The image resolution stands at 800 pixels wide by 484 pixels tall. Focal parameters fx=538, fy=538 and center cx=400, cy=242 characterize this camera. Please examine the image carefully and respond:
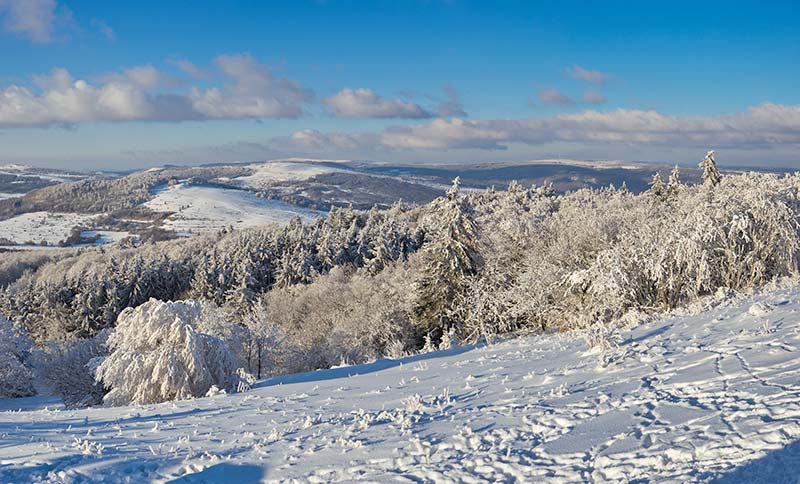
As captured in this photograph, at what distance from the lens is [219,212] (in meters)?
173

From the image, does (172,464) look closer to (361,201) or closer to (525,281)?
(525,281)

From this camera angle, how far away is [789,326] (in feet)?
30.7

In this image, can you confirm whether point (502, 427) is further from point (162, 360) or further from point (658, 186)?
point (658, 186)

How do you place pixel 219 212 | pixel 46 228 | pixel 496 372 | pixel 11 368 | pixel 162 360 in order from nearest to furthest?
1. pixel 496 372
2. pixel 162 360
3. pixel 11 368
4. pixel 46 228
5. pixel 219 212

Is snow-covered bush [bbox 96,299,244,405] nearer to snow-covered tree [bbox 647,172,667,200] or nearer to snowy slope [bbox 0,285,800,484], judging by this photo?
snowy slope [bbox 0,285,800,484]

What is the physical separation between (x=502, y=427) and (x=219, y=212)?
177 meters

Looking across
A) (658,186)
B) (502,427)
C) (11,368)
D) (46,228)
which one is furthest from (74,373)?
(46,228)

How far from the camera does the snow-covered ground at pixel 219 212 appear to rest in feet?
497

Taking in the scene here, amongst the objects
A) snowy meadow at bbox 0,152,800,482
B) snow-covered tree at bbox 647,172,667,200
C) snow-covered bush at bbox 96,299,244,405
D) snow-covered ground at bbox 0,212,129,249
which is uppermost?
snow-covered tree at bbox 647,172,667,200

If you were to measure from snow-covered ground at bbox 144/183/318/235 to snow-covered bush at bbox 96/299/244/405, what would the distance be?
129 m

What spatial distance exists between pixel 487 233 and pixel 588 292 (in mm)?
13146

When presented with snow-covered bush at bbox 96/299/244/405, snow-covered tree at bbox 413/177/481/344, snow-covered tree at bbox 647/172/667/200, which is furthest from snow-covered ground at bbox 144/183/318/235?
snow-covered bush at bbox 96/299/244/405

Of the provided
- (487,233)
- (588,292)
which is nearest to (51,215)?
(487,233)

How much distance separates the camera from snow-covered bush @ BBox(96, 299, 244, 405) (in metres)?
15.5
